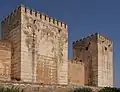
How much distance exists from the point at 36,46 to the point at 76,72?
7.18m

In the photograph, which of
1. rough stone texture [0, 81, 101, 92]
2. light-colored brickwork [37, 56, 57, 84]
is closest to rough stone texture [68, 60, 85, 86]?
light-colored brickwork [37, 56, 57, 84]

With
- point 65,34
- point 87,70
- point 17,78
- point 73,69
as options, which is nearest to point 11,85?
point 17,78

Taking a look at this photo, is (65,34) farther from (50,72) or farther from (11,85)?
(11,85)

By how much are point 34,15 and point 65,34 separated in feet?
12.9

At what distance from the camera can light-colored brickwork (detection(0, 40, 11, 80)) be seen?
20.5m

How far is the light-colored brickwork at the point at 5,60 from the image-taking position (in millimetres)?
20531

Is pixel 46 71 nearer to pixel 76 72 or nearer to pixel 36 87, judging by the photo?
pixel 36 87

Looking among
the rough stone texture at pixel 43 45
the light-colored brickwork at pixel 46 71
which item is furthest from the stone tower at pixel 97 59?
the light-colored brickwork at pixel 46 71

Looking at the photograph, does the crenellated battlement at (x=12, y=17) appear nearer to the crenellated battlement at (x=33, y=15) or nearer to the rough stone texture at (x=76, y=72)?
the crenellated battlement at (x=33, y=15)

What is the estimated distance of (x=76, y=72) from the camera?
91.6 ft

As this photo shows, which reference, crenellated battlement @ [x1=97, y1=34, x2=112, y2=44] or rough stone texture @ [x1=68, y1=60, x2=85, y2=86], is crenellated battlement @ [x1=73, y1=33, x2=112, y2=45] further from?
rough stone texture @ [x1=68, y1=60, x2=85, y2=86]

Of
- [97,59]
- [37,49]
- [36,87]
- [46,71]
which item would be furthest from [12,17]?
[97,59]

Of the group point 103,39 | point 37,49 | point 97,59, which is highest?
point 103,39

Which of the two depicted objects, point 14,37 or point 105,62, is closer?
point 14,37
